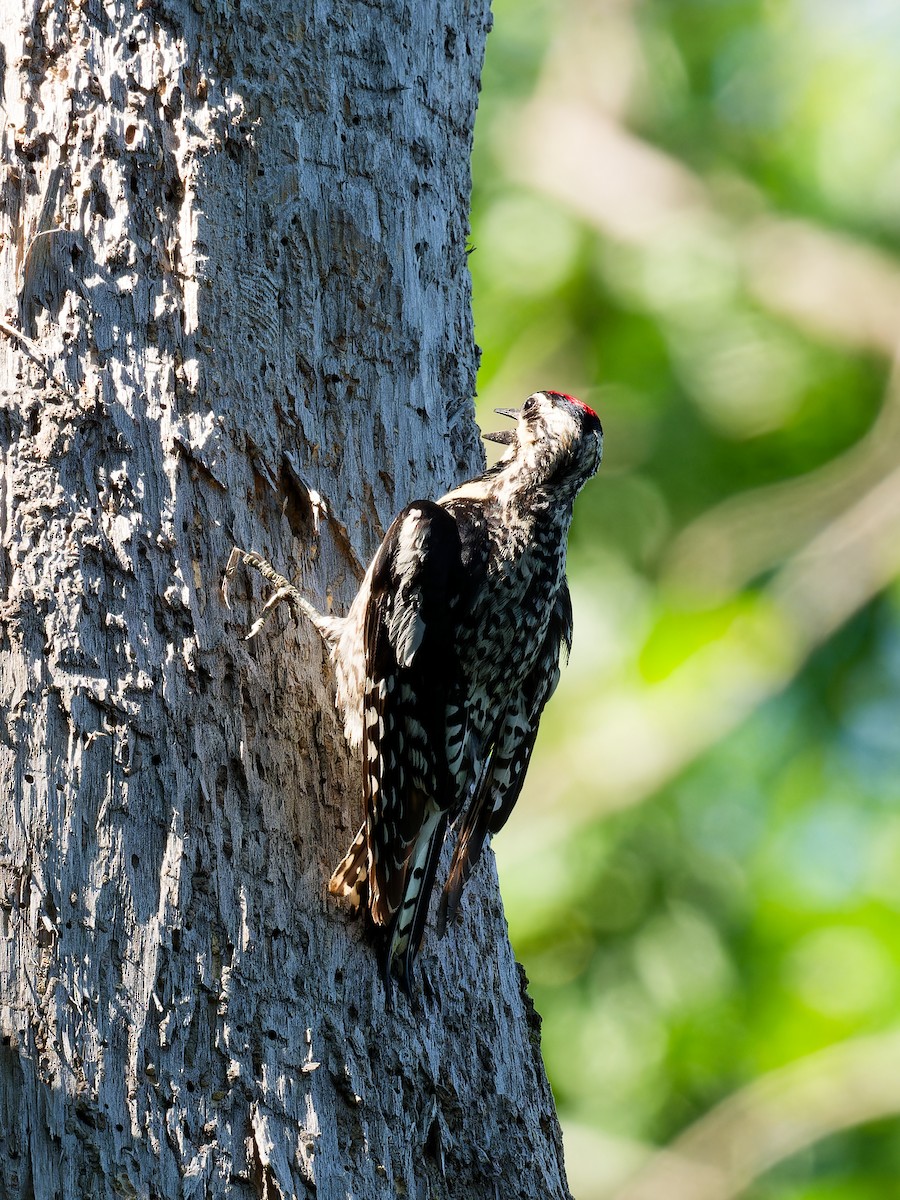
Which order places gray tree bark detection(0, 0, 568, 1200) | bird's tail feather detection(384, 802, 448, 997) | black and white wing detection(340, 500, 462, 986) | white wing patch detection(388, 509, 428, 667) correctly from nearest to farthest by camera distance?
gray tree bark detection(0, 0, 568, 1200), bird's tail feather detection(384, 802, 448, 997), black and white wing detection(340, 500, 462, 986), white wing patch detection(388, 509, 428, 667)

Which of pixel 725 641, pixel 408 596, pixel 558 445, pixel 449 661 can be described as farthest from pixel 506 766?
pixel 725 641

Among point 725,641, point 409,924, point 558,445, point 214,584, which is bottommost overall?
point 409,924

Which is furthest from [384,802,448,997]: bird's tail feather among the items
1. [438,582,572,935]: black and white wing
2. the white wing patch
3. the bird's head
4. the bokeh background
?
the bokeh background

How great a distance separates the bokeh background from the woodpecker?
3887 mm

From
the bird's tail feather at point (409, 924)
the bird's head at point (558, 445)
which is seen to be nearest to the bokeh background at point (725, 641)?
the bird's head at point (558, 445)

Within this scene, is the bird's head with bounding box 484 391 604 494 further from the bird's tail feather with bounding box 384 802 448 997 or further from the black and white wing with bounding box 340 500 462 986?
the bird's tail feather with bounding box 384 802 448 997

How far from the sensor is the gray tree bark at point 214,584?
2152 millimetres

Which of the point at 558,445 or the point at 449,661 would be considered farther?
the point at 558,445

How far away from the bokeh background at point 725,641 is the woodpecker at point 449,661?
12.8 ft

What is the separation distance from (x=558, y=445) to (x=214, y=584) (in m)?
1.04

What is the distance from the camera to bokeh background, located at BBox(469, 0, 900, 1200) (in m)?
6.89

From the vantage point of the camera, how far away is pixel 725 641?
7027 mm

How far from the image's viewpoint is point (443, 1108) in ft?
8.19

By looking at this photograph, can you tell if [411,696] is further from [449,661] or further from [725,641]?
[725,641]
